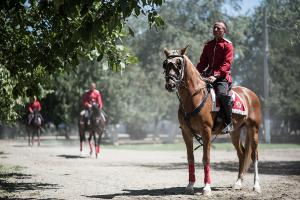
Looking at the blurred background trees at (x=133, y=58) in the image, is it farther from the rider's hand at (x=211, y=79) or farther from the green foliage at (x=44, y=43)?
the rider's hand at (x=211, y=79)

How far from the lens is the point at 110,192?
10.2 meters

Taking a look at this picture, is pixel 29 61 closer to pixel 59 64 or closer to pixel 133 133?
pixel 59 64

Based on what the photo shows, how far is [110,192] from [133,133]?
182ft

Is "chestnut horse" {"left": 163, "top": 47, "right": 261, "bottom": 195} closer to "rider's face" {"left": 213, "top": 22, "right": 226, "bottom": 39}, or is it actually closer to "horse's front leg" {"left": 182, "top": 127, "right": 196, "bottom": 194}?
"horse's front leg" {"left": 182, "top": 127, "right": 196, "bottom": 194}

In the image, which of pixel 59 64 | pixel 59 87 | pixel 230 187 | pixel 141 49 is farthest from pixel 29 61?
pixel 141 49

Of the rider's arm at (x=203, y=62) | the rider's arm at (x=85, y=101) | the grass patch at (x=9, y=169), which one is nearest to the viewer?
the rider's arm at (x=203, y=62)

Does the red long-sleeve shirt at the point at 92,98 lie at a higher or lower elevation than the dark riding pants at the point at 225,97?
higher

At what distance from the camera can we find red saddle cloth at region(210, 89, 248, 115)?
400 inches

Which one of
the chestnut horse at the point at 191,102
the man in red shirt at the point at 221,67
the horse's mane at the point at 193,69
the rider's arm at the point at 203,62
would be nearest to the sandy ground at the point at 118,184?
the chestnut horse at the point at 191,102

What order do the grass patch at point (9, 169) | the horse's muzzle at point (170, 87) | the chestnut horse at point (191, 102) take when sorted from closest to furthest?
the horse's muzzle at point (170, 87) < the chestnut horse at point (191, 102) < the grass patch at point (9, 169)

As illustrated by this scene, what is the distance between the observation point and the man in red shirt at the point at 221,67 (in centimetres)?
1023

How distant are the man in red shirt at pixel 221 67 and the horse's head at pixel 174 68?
2.67 ft

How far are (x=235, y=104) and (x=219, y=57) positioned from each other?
3.21 feet

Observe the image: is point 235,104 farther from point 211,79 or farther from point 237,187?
point 237,187
